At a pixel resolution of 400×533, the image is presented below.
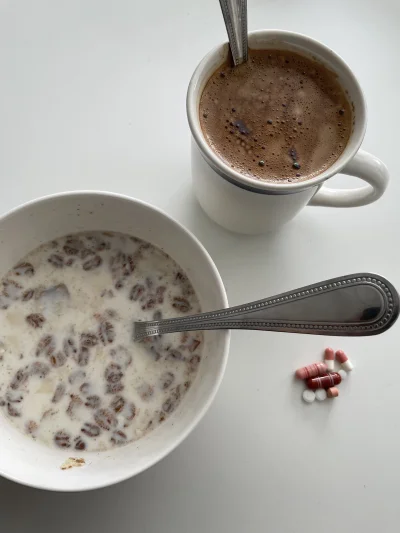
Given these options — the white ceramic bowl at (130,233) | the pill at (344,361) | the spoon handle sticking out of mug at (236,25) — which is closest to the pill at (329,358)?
the pill at (344,361)

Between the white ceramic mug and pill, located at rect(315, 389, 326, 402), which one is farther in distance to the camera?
pill, located at rect(315, 389, 326, 402)

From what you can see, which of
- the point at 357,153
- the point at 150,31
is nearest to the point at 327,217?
the point at 357,153

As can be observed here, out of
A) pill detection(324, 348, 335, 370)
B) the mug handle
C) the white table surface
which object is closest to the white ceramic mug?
the mug handle

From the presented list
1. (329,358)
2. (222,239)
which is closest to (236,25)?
(222,239)

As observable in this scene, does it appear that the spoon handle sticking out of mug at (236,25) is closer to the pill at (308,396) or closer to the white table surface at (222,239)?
the white table surface at (222,239)

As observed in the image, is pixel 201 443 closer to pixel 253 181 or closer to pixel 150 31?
pixel 253 181

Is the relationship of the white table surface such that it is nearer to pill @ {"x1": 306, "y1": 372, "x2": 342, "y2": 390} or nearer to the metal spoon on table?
pill @ {"x1": 306, "y1": 372, "x2": 342, "y2": 390}

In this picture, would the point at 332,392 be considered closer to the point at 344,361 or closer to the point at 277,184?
the point at 344,361
